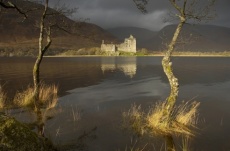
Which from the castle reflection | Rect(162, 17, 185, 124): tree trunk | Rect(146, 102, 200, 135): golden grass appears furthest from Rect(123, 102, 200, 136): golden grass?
the castle reflection

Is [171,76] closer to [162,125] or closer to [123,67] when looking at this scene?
[162,125]

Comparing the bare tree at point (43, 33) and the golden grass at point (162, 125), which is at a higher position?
the bare tree at point (43, 33)

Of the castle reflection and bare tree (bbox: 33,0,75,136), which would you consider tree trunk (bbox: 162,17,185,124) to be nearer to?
bare tree (bbox: 33,0,75,136)

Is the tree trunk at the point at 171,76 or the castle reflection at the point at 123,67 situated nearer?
the tree trunk at the point at 171,76

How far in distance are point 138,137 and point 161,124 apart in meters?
1.77

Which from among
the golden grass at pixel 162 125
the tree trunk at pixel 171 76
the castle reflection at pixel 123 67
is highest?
the tree trunk at pixel 171 76

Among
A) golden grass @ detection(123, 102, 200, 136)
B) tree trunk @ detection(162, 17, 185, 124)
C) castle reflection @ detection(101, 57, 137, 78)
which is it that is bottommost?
golden grass @ detection(123, 102, 200, 136)

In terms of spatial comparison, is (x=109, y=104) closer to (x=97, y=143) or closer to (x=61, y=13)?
(x=61, y=13)

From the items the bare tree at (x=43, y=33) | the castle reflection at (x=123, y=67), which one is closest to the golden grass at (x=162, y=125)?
the bare tree at (x=43, y=33)

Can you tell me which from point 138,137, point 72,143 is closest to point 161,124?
point 138,137

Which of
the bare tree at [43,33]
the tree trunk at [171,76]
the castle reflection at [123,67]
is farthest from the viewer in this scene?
the castle reflection at [123,67]

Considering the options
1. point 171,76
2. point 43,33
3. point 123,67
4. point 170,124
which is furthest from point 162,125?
point 123,67

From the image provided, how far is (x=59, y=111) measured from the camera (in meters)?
17.2

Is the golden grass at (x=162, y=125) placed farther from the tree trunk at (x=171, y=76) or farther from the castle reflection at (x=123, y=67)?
the castle reflection at (x=123, y=67)
